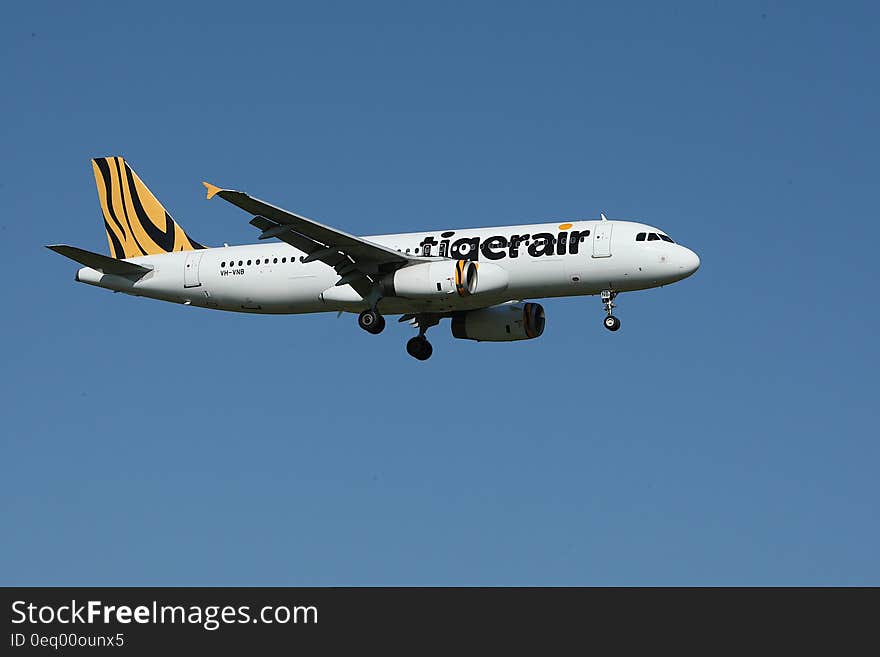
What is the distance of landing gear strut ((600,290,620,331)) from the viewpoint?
180 ft

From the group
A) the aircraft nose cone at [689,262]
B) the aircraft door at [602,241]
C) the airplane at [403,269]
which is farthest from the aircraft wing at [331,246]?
the aircraft nose cone at [689,262]

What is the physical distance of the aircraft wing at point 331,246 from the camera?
53.3 metres

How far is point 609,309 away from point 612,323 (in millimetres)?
589

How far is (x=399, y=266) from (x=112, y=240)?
1471 cm

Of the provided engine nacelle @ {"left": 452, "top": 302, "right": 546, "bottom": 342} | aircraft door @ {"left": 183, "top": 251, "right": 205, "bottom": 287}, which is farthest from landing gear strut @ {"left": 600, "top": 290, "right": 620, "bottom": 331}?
aircraft door @ {"left": 183, "top": 251, "right": 205, "bottom": 287}

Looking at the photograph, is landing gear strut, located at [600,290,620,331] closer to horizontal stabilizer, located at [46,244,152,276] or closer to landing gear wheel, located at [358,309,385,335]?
landing gear wheel, located at [358,309,385,335]

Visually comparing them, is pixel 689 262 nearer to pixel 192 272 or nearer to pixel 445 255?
pixel 445 255

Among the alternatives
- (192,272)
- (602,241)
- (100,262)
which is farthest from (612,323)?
(100,262)

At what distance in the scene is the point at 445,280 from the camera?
5484 centimetres

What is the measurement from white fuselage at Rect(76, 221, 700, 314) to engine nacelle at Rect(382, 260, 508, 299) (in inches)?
17.9

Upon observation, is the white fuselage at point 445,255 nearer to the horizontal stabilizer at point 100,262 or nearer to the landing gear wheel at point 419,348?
the horizontal stabilizer at point 100,262

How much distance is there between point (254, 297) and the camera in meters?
59.2
